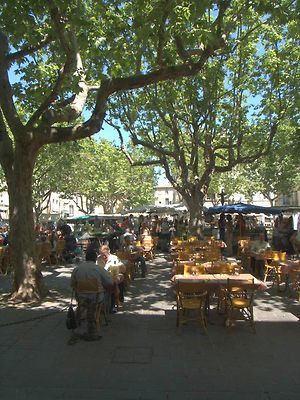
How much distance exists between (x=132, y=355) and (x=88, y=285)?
52.8 inches

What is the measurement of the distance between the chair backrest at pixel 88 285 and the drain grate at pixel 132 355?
3.16 feet

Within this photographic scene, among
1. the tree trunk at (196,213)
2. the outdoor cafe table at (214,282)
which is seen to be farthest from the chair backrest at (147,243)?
the outdoor cafe table at (214,282)

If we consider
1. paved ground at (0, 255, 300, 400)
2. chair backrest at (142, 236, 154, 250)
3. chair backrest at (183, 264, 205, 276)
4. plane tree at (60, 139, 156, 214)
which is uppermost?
plane tree at (60, 139, 156, 214)

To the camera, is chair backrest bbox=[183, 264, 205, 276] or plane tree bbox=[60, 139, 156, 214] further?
plane tree bbox=[60, 139, 156, 214]

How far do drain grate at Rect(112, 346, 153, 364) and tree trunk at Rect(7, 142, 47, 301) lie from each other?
357cm

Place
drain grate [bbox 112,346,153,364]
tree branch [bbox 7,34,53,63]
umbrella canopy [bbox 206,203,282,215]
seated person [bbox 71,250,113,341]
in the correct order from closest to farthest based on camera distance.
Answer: drain grate [bbox 112,346,153,364] → seated person [bbox 71,250,113,341] → tree branch [bbox 7,34,53,63] → umbrella canopy [bbox 206,203,282,215]

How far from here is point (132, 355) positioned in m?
5.98

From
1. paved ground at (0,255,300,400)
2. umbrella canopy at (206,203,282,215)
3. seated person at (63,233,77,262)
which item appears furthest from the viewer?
umbrella canopy at (206,203,282,215)

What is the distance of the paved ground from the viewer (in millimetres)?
4781

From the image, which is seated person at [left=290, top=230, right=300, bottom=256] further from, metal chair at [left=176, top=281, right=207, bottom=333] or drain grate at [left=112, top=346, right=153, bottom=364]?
drain grate at [left=112, top=346, right=153, bottom=364]

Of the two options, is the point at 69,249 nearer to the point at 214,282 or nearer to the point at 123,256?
the point at 123,256

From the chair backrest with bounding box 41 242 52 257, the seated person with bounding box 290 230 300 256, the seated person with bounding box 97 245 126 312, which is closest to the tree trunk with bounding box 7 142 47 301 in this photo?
the seated person with bounding box 97 245 126 312

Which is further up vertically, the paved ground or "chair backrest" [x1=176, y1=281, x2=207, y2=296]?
"chair backrest" [x1=176, y1=281, x2=207, y2=296]

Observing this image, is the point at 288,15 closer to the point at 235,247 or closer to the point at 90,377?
the point at 90,377
